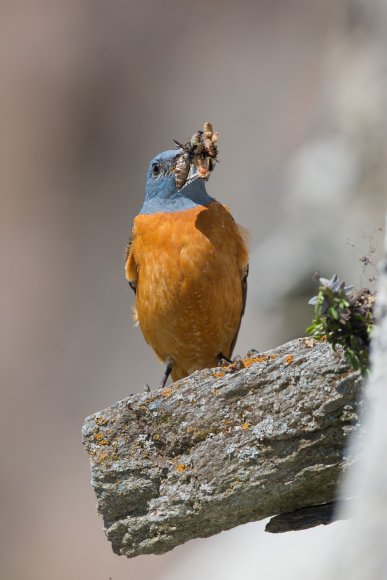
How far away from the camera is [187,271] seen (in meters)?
7.72

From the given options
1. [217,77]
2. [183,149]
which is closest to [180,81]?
[217,77]

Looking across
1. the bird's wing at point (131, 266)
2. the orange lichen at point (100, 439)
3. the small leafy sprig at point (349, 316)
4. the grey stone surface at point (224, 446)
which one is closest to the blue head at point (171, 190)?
the bird's wing at point (131, 266)

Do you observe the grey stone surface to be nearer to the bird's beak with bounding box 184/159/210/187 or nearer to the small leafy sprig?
the small leafy sprig

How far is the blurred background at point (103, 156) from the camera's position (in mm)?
15750

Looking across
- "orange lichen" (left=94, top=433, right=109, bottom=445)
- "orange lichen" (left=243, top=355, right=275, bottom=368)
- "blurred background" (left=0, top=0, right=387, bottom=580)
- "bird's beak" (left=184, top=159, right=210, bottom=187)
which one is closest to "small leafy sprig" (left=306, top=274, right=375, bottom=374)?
"orange lichen" (left=243, top=355, right=275, bottom=368)

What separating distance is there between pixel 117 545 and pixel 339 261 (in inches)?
298

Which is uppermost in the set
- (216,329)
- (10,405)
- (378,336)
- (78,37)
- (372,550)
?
(78,37)

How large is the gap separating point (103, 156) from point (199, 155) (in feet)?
37.9

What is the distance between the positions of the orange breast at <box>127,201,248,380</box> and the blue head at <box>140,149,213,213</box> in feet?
0.43

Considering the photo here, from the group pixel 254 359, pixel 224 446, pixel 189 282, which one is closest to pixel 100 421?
pixel 224 446

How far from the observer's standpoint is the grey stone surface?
17.1ft

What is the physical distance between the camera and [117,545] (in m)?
5.97

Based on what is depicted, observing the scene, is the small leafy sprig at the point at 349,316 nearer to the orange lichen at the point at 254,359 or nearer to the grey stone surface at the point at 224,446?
the grey stone surface at the point at 224,446

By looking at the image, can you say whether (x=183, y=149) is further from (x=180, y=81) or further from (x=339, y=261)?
(x=180, y=81)
